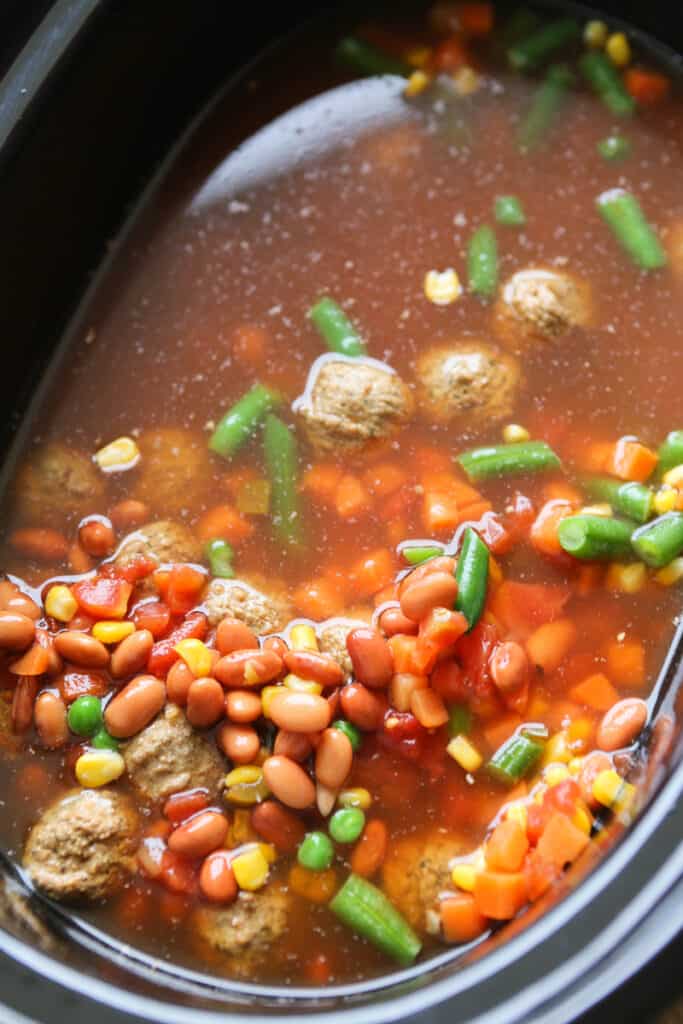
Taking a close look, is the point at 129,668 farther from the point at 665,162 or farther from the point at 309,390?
the point at 665,162

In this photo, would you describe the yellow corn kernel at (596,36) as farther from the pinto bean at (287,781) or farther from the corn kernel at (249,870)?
the corn kernel at (249,870)

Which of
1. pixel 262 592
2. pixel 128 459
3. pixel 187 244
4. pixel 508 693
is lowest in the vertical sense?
pixel 508 693

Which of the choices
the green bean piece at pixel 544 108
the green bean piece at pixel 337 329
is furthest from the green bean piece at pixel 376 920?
the green bean piece at pixel 544 108

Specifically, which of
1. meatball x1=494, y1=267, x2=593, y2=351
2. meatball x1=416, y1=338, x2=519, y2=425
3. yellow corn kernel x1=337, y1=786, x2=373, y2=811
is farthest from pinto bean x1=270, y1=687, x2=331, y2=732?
meatball x1=494, y1=267, x2=593, y2=351

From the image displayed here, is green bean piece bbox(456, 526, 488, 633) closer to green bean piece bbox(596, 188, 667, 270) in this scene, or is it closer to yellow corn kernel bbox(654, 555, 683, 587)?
yellow corn kernel bbox(654, 555, 683, 587)

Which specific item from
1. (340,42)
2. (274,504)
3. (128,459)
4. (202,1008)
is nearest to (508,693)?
(274,504)

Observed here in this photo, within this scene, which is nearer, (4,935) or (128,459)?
(4,935)
